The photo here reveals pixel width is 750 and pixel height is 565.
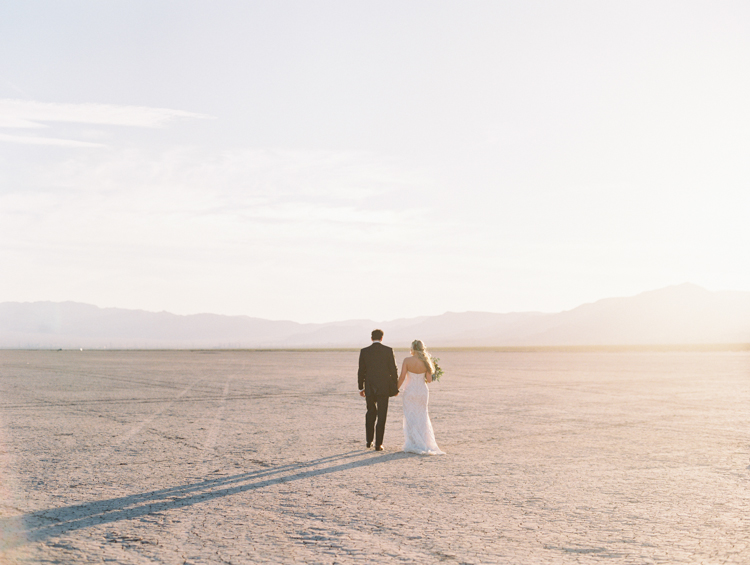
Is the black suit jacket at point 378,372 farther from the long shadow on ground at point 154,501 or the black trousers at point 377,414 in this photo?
the long shadow on ground at point 154,501

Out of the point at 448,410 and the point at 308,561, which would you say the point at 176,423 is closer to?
the point at 448,410

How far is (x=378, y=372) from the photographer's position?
36.6 ft

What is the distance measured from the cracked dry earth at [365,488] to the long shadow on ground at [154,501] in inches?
1.2

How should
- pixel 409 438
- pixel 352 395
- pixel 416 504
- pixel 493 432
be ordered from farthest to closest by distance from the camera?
1. pixel 352 395
2. pixel 493 432
3. pixel 409 438
4. pixel 416 504

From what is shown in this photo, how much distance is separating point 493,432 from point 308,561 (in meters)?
8.01

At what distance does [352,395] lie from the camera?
2172cm

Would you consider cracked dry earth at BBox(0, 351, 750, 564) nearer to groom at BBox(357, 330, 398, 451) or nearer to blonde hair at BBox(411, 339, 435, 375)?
groom at BBox(357, 330, 398, 451)

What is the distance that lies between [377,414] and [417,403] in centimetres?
82

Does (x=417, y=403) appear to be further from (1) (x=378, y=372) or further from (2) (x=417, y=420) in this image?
(1) (x=378, y=372)

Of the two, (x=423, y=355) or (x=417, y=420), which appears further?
(x=423, y=355)

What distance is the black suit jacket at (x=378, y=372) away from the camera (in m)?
11.1

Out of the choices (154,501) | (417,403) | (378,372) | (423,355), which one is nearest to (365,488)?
(154,501)

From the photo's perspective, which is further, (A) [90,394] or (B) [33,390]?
(B) [33,390]

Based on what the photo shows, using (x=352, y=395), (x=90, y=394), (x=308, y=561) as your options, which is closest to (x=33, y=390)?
(x=90, y=394)
